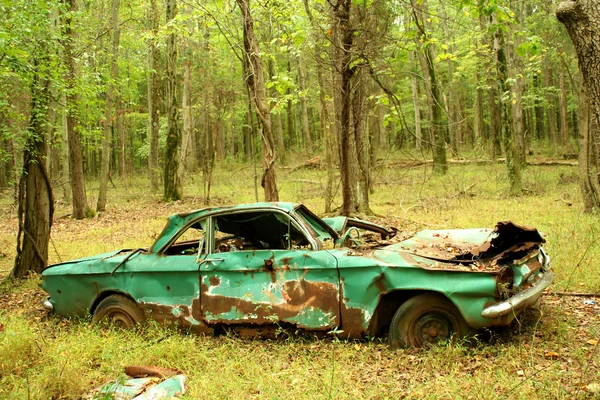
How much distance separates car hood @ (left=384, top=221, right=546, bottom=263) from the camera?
5008 millimetres

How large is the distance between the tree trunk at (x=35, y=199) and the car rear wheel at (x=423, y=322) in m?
6.37

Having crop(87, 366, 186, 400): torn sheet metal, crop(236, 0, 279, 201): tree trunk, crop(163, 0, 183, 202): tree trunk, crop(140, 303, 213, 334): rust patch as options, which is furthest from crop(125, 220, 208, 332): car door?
crop(163, 0, 183, 202): tree trunk

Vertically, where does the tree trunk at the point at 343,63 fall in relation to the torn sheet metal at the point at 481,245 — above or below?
above

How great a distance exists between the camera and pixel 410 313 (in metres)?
4.71

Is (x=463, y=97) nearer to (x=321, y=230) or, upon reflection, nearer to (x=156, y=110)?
(x=156, y=110)

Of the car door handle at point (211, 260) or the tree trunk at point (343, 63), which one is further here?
the tree trunk at point (343, 63)

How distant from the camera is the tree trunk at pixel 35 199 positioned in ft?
27.1

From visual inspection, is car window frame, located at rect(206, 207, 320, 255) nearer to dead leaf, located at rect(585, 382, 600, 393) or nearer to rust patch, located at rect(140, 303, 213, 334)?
rust patch, located at rect(140, 303, 213, 334)

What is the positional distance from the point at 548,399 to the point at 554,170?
65.1 feet

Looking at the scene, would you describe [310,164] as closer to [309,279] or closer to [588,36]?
[309,279]

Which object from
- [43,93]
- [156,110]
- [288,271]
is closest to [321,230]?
[288,271]

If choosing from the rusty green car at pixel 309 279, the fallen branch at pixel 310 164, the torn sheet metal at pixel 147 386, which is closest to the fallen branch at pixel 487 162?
the fallen branch at pixel 310 164

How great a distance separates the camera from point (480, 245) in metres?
5.34

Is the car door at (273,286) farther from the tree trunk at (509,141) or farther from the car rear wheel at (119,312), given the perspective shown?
the tree trunk at (509,141)
